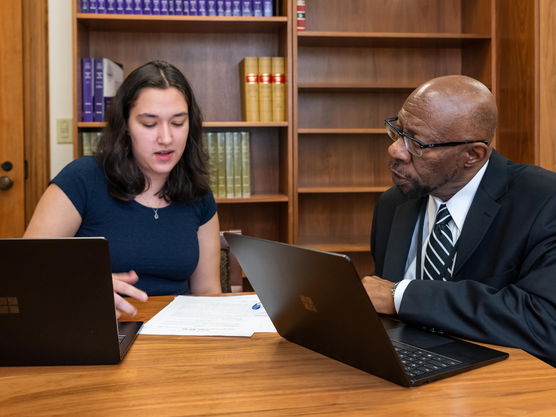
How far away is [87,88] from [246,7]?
865 millimetres

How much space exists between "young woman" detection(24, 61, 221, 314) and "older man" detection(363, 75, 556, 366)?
639mm

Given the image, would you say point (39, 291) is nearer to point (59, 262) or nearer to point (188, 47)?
point (59, 262)

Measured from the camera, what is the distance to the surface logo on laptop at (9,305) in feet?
3.20

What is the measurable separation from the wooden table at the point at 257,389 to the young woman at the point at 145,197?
2.60 feet

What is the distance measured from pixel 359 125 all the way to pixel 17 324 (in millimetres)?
2743

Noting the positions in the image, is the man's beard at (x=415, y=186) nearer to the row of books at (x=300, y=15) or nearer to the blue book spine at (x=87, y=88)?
the row of books at (x=300, y=15)

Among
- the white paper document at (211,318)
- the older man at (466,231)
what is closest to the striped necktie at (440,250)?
the older man at (466,231)

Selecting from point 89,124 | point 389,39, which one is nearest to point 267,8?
point 389,39

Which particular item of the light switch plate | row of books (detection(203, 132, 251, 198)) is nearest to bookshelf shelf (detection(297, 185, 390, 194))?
row of books (detection(203, 132, 251, 198))

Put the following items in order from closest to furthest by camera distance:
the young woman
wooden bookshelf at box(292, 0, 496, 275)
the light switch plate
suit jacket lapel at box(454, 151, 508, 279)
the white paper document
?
the white paper document → suit jacket lapel at box(454, 151, 508, 279) → the young woman → the light switch plate → wooden bookshelf at box(292, 0, 496, 275)

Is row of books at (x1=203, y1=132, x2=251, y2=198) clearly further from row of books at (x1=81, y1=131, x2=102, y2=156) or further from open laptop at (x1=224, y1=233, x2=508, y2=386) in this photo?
open laptop at (x1=224, y1=233, x2=508, y2=386)

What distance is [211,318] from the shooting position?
1326 millimetres

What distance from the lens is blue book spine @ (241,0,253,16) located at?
10.2ft

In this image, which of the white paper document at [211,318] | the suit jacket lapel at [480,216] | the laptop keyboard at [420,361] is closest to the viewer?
the laptop keyboard at [420,361]
